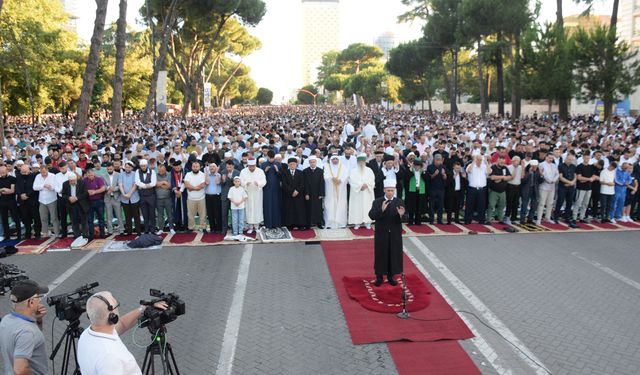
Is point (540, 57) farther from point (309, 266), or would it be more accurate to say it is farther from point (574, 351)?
point (574, 351)

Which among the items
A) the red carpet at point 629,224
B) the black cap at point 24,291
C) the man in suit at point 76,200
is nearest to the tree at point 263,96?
the man in suit at point 76,200

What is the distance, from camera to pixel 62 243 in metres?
11.0

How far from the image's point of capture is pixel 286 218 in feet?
39.4

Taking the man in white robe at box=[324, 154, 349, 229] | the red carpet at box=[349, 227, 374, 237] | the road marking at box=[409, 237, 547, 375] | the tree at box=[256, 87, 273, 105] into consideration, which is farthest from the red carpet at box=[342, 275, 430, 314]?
the tree at box=[256, 87, 273, 105]

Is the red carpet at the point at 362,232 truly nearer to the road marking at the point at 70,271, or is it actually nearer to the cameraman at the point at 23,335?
the road marking at the point at 70,271

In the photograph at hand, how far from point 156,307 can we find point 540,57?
92.5 feet

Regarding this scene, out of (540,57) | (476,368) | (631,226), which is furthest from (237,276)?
(540,57)

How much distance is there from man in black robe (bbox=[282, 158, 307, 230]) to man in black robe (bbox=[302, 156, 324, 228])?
0.12 meters

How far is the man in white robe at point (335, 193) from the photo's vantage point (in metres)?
12.0

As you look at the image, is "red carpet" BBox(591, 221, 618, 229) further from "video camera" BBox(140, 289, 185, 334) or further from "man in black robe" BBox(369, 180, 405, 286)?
"video camera" BBox(140, 289, 185, 334)

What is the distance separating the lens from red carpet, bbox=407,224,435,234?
38.4 feet

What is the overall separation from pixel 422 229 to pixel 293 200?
2.90 m

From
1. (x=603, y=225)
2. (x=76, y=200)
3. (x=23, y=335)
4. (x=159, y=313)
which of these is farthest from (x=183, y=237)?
(x=603, y=225)

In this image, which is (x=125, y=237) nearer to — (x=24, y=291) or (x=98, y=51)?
(x=24, y=291)
